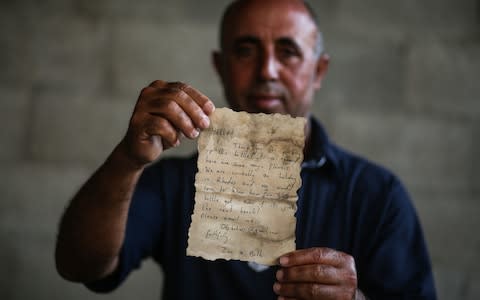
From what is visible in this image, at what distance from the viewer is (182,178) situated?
1197 millimetres

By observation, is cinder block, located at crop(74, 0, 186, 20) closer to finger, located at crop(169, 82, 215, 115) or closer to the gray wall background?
the gray wall background

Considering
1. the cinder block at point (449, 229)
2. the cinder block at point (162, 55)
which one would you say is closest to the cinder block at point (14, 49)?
the cinder block at point (162, 55)

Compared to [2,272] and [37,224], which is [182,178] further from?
[2,272]

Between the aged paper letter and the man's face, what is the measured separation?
1.29 ft

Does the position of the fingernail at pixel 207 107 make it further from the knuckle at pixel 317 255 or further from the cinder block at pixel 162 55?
the cinder block at pixel 162 55

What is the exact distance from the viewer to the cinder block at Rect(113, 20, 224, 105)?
5.03 ft

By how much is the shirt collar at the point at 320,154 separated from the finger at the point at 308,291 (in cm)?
42

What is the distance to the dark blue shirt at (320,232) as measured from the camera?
101 centimetres

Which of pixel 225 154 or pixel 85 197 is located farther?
pixel 85 197

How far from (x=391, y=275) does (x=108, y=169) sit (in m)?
0.69

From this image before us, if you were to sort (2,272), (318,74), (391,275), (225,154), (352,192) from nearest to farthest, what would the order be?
(225,154) → (391,275) → (352,192) → (318,74) → (2,272)

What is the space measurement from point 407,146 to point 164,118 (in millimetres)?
1146

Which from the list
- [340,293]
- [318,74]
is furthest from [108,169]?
[318,74]

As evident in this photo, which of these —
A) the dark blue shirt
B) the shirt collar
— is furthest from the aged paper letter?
the shirt collar
